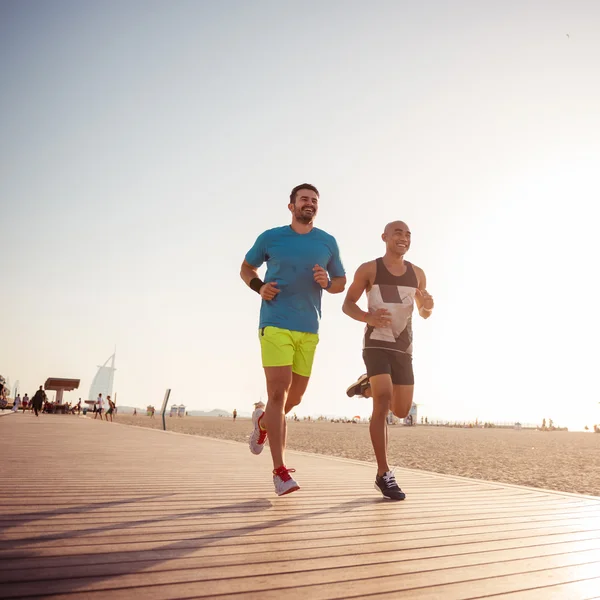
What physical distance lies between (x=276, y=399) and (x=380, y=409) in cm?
89

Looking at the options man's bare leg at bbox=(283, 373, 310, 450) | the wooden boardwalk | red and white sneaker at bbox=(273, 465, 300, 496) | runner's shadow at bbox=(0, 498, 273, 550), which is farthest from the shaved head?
runner's shadow at bbox=(0, 498, 273, 550)

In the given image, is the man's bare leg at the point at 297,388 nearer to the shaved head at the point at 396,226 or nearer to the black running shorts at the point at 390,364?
the black running shorts at the point at 390,364

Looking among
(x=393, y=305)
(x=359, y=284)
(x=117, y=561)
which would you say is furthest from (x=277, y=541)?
(x=359, y=284)

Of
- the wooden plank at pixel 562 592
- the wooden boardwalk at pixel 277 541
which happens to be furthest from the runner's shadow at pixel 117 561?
the wooden plank at pixel 562 592

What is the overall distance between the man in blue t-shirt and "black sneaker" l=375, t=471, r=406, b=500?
2.52ft

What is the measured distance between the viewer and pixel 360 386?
4621 mm

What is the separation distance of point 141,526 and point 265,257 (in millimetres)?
2358

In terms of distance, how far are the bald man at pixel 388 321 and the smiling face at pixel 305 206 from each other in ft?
2.31

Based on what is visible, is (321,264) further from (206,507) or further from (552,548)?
(552,548)

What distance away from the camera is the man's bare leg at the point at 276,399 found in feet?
12.5

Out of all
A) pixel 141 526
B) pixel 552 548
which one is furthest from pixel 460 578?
pixel 141 526

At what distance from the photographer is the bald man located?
422 centimetres

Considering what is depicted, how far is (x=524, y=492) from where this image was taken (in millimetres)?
4590

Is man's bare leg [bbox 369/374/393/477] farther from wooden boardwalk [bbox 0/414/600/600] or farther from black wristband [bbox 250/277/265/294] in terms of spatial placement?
black wristband [bbox 250/277/265/294]
